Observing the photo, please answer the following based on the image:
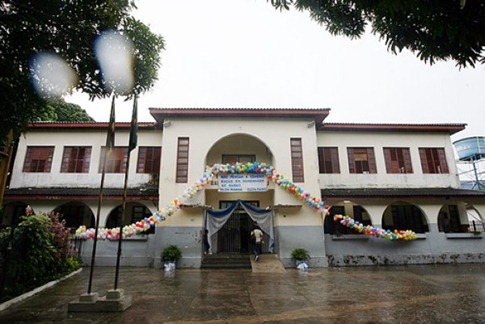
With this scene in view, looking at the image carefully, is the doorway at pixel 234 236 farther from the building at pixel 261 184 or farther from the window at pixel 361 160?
the window at pixel 361 160

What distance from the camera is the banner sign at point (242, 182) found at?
13.4 meters

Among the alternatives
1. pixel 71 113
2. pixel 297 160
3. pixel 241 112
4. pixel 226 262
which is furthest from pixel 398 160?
pixel 71 113

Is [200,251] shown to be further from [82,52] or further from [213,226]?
[82,52]

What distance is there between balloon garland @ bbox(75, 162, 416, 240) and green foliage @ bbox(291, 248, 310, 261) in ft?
6.97

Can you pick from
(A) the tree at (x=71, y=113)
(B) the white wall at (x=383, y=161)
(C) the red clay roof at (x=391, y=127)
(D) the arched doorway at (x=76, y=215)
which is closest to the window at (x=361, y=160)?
(B) the white wall at (x=383, y=161)

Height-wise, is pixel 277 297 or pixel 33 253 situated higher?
pixel 33 253

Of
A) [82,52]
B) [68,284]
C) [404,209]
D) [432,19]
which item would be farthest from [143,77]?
[404,209]

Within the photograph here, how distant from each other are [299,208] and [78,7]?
11453mm

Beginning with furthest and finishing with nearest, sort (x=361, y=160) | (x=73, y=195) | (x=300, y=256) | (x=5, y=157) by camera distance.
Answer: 1. (x=361, y=160)
2. (x=73, y=195)
3. (x=300, y=256)
4. (x=5, y=157)

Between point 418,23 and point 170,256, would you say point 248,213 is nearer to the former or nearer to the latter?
point 170,256

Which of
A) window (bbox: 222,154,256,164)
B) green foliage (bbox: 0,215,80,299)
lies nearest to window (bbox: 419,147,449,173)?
window (bbox: 222,154,256,164)

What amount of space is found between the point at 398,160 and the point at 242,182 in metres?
9.54

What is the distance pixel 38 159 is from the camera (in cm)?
1528

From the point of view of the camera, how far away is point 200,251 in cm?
1284
